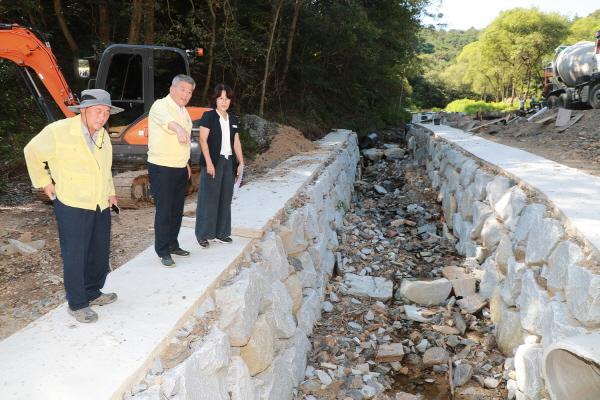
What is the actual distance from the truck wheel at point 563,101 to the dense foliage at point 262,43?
20.7ft

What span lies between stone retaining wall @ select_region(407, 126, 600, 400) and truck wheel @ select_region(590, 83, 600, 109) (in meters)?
7.28

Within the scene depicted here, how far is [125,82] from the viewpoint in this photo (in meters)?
6.80

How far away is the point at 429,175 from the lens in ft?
42.6

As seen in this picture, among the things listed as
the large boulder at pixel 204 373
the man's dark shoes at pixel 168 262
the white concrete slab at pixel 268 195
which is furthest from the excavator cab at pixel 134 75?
the large boulder at pixel 204 373

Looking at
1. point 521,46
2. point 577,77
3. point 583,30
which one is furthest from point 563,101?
point 583,30

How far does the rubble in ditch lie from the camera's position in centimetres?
445

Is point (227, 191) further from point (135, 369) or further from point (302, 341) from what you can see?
point (135, 369)

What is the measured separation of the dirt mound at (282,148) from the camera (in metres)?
9.77

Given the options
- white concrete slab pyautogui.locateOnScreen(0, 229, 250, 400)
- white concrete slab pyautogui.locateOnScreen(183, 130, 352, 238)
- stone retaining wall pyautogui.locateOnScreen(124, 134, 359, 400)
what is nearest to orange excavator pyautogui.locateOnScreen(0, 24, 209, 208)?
white concrete slab pyautogui.locateOnScreen(183, 130, 352, 238)

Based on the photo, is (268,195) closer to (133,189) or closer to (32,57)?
(133,189)

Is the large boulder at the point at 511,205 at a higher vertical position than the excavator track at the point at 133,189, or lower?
higher

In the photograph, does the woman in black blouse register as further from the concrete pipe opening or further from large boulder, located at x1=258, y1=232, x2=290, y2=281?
the concrete pipe opening

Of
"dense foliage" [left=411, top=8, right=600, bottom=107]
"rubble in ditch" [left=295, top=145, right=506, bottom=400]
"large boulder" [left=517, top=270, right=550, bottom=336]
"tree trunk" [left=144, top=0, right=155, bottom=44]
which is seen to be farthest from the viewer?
"dense foliage" [left=411, top=8, right=600, bottom=107]

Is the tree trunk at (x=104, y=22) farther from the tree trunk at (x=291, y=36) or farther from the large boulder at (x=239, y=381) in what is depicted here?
the large boulder at (x=239, y=381)
